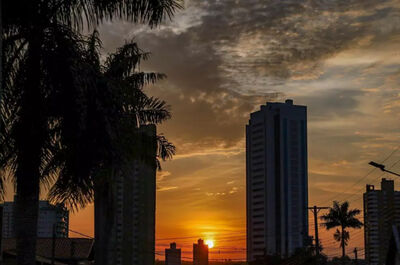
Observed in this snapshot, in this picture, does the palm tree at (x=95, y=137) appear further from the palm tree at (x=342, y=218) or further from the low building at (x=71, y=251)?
the palm tree at (x=342, y=218)

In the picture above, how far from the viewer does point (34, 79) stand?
17.2 meters

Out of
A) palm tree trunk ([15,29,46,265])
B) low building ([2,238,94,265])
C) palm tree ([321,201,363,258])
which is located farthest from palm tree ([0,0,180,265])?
palm tree ([321,201,363,258])

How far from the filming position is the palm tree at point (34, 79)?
16.8 m

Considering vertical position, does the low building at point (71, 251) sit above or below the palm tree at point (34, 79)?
below

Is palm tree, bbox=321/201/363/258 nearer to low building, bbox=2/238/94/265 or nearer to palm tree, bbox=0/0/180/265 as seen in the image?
low building, bbox=2/238/94/265

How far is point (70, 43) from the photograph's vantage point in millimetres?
17234

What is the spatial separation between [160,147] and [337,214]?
97936 millimetres

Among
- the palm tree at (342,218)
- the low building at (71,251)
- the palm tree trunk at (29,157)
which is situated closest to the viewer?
the palm tree trunk at (29,157)

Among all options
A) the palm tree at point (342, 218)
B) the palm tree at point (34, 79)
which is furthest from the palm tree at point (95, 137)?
the palm tree at point (342, 218)

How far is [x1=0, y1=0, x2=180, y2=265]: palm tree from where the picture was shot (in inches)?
663

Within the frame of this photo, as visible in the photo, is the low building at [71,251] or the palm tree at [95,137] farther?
the low building at [71,251]

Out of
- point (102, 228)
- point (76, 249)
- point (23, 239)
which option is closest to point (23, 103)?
point (23, 239)

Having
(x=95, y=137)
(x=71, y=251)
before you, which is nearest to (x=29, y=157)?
(x=95, y=137)

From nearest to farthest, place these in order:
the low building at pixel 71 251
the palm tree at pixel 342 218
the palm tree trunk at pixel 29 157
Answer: the palm tree trunk at pixel 29 157 < the low building at pixel 71 251 < the palm tree at pixel 342 218
